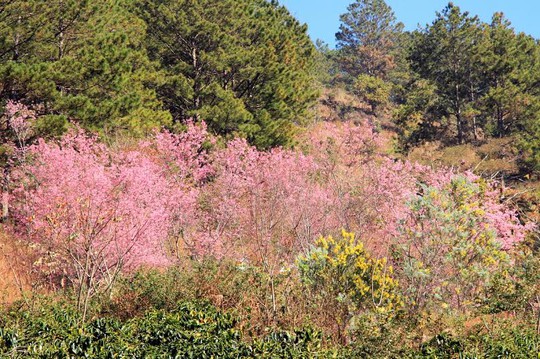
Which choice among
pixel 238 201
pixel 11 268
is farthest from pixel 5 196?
pixel 238 201

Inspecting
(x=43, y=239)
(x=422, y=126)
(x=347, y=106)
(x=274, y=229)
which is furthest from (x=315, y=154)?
(x=347, y=106)

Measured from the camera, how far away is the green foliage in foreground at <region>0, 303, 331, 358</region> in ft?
17.8

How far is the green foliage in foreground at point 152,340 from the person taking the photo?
5430mm

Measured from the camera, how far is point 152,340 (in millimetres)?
5895

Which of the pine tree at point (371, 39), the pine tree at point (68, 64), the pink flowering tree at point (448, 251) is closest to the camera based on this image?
the pink flowering tree at point (448, 251)

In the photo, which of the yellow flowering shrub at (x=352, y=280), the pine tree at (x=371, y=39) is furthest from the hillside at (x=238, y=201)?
the pine tree at (x=371, y=39)

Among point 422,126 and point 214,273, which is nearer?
point 214,273

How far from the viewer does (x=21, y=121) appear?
564 inches

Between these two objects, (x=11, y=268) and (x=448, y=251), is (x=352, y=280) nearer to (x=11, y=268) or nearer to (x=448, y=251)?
(x=448, y=251)

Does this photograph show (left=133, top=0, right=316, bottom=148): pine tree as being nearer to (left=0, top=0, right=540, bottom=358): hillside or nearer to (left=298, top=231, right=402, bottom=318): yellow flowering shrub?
(left=0, top=0, right=540, bottom=358): hillside

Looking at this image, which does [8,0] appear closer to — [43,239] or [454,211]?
[43,239]

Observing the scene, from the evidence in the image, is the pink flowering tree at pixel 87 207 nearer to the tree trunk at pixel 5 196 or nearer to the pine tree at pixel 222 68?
the tree trunk at pixel 5 196

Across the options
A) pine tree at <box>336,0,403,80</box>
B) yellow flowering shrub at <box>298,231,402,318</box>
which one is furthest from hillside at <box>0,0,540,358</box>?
pine tree at <box>336,0,403,80</box>

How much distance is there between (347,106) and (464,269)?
129 ft
